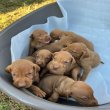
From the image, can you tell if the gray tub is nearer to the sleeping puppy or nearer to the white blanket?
the white blanket

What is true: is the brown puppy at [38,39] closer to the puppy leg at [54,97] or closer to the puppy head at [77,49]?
the puppy head at [77,49]

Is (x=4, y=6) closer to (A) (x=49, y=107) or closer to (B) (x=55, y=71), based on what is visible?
(B) (x=55, y=71)

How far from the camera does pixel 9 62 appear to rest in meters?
2.26

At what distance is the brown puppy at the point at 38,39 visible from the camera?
242 centimetres

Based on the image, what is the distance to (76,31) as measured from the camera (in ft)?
9.21

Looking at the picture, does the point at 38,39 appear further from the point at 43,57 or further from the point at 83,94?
the point at 83,94

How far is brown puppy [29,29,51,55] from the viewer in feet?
7.94

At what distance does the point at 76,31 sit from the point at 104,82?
1.92 feet

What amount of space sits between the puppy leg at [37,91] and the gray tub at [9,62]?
93mm

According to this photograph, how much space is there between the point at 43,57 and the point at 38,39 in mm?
262

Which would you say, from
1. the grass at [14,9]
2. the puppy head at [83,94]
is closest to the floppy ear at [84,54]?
the puppy head at [83,94]

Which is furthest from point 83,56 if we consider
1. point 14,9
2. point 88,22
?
point 14,9

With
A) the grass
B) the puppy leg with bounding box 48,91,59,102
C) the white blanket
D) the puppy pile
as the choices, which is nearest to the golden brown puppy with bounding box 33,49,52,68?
the puppy pile

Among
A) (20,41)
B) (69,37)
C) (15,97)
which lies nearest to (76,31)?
(69,37)
